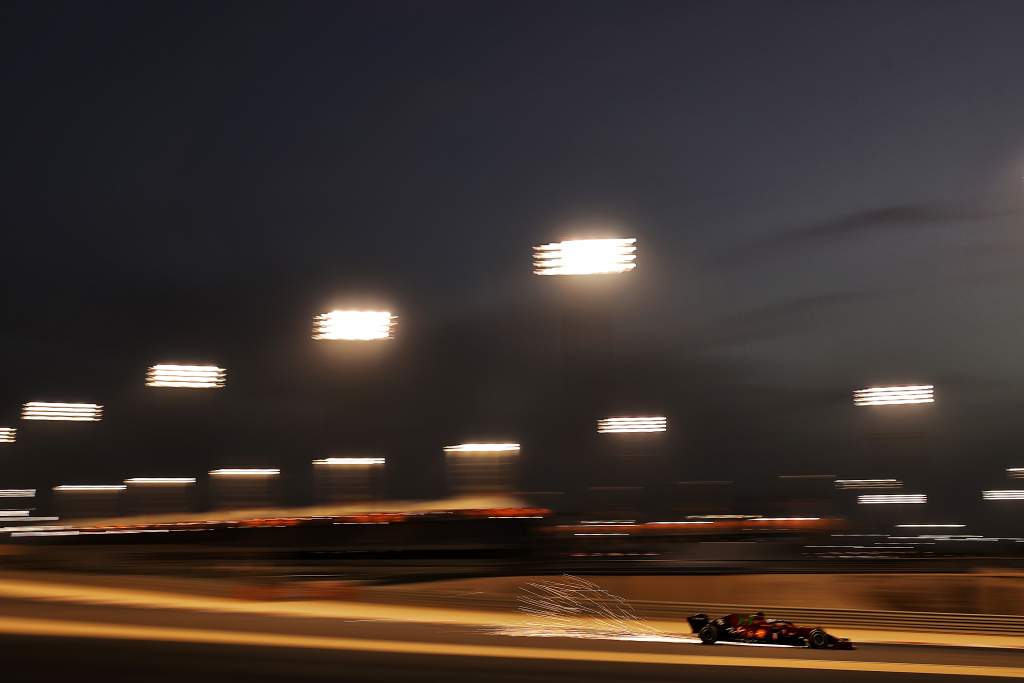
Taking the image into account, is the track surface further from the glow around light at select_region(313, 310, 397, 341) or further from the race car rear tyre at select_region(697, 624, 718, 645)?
the glow around light at select_region(313, 310, 397, 341)

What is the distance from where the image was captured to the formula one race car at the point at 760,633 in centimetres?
1848

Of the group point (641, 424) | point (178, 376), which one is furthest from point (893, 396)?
point (178, 376)

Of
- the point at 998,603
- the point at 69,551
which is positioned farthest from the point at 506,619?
the point at 69,551

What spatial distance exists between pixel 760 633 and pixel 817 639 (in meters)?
1.17

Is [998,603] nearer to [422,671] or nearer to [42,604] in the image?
[422,671]

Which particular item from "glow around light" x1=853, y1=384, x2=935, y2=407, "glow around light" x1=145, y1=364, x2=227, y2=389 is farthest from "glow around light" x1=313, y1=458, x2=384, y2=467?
"glow around light" x1=853, y1=384, x2=935, y2=407

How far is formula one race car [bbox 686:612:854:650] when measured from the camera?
18484mm

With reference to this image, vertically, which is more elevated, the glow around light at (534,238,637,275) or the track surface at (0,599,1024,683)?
the glow around light at (534,238,637,275)

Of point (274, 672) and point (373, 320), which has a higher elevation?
point (373, 320)

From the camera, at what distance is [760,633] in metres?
18.8

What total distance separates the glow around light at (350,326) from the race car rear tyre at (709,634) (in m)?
41.5

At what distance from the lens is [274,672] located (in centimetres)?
1581

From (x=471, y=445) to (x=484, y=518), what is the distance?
634 centimetres

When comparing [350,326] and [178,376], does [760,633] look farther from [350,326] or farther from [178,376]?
[178,376]
